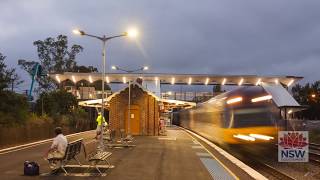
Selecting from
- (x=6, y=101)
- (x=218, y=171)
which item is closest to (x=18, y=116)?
(x=6, y=101)

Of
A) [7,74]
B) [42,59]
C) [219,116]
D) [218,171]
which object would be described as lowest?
[218,171]

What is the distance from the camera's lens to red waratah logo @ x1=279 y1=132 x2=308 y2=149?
751 inches

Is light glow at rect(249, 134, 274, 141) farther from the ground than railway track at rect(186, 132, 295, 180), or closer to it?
farther from the ground

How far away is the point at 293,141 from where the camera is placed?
62.9ft

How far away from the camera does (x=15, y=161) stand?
2019cm

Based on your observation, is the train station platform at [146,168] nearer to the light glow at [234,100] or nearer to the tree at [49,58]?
the light glow at [234,100]

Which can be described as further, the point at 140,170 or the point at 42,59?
the point at 42,59

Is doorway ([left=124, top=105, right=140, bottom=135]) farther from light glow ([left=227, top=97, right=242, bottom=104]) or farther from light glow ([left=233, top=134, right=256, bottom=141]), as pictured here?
light glow ([left=233, top=134, right=256, bottom=141])

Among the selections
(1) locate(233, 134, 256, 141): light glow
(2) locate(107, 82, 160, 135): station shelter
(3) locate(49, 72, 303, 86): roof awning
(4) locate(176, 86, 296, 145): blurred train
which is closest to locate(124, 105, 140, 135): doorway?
(2) locate(107, 82, 160, 135): station shelter

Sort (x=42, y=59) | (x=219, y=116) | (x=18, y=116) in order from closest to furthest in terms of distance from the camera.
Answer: (x=219, y=116)
(x=18, y=116)
(x=42, y=59)

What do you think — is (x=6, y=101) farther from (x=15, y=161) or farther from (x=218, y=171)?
(x=218, y=171)

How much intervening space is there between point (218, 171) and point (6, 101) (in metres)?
16.1

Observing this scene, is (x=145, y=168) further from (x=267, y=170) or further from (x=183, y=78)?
(x=183, y=78)

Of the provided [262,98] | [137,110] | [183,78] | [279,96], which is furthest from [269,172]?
[183,78]
